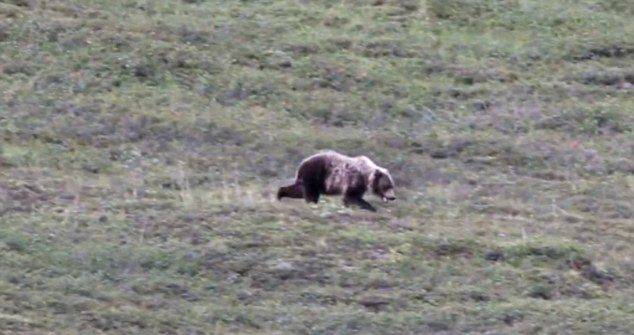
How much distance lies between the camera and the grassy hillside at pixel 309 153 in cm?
1154

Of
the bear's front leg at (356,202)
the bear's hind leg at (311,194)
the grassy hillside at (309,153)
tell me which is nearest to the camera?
the grassy hillside at (309,153)

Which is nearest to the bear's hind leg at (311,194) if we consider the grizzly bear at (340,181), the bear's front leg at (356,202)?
the grizzly bear at (340,181)

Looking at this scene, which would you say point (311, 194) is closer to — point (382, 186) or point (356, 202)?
point (356, 202)

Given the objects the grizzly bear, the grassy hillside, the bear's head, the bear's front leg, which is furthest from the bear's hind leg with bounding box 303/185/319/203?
the bear's head

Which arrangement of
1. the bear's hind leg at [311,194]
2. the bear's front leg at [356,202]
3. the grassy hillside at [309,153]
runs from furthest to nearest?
the bear's hind leg at [311,194] → the bear's front leg at [356,202] → the grassy hillside at [309,153]

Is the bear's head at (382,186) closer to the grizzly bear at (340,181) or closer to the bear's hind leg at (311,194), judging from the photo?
the grizzly bear at (340,181)

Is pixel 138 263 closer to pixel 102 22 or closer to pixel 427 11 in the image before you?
pixel 102 22

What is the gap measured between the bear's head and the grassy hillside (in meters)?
0.24

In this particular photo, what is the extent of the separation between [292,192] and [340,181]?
1.85 ft

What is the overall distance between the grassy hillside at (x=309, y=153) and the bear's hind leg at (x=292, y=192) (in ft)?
0.96

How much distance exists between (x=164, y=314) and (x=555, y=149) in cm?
812

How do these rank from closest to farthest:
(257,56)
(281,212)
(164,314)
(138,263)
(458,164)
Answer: (164,314) < (138,263) < (281,212) < (458,164) < (257,56)

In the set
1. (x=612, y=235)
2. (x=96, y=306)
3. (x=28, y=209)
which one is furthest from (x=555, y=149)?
(x=96, y=306)

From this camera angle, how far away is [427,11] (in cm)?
2241
